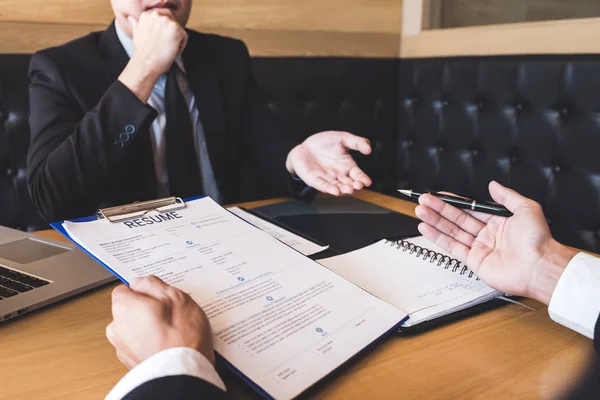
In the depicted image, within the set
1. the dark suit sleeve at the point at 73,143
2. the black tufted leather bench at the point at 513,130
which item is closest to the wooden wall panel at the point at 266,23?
the black tufted leather bench at the point at 513,130

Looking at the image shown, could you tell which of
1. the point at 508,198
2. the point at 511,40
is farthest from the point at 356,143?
the point at 511,40

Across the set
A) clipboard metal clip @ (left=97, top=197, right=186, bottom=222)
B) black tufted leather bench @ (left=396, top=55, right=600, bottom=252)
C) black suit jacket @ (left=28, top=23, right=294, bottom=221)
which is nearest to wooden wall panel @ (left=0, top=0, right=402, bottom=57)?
black tufted leather bench @ (left=396, top=55, right=600, bottom=252)

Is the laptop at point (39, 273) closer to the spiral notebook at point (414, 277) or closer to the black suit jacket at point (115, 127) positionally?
the black suit jacket at point (115, 127)

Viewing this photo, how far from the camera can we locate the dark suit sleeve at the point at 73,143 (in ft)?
3.54

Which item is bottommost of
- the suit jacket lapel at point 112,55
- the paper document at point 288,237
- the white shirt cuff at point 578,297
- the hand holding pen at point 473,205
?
the paper document at point 288,237

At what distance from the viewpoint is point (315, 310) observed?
0.61 m

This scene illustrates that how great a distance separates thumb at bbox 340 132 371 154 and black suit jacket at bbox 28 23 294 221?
26 cm

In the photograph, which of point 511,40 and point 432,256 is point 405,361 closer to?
point 432,256

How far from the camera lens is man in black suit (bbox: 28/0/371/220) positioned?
109 centimetres

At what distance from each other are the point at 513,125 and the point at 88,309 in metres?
1.47

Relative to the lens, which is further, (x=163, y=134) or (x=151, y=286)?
(x=163, y=134)

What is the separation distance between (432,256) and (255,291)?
1.04 feet

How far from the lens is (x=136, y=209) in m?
0.83

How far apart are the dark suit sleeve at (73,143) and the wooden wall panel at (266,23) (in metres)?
0.48
